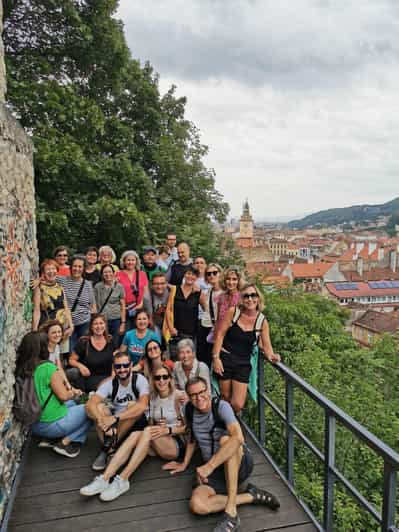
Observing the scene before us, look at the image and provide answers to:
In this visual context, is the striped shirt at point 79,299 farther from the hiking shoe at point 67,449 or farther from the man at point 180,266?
the hiking shoe at point 67,449

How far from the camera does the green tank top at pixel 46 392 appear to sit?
12.5 ft

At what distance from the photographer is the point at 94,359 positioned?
4.63m

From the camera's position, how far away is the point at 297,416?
748 cm

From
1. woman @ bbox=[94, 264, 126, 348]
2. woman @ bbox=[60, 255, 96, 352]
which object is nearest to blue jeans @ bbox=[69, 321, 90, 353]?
woman @ bbox=[60, 255, 96, 352]

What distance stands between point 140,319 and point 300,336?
22.0ft

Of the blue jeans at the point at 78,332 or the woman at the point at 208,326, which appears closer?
the woman at the point at 208,326

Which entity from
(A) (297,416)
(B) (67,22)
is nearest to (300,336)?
(A) (297,416)

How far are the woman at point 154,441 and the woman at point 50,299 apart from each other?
1.39m

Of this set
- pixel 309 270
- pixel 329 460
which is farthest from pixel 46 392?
pixel 309 270

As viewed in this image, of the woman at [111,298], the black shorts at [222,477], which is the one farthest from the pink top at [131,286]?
the black shorts at [222,477]

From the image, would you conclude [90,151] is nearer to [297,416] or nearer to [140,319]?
[140,319]

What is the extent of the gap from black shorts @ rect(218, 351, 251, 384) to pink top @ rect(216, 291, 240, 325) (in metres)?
0.44

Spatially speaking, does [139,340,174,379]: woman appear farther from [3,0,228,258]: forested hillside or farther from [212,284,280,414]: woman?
[3,0,228,258]: forested hillside

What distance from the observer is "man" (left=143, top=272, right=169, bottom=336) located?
5164 mm
